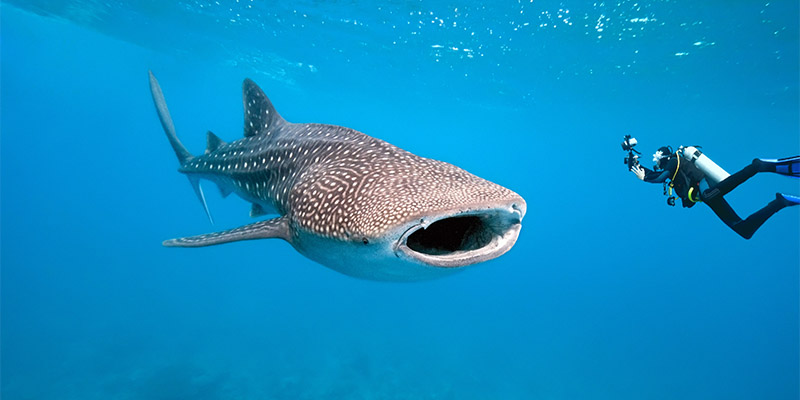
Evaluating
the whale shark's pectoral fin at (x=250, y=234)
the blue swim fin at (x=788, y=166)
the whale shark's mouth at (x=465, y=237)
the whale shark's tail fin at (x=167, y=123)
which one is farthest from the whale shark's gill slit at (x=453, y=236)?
the blue swim fin at (x=788, y=166)

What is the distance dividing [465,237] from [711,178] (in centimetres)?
627

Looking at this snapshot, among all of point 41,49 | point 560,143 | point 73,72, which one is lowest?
point 560,143

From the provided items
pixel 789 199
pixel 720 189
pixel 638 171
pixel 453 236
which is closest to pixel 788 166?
pixel 789 199

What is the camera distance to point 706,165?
22.2 feet

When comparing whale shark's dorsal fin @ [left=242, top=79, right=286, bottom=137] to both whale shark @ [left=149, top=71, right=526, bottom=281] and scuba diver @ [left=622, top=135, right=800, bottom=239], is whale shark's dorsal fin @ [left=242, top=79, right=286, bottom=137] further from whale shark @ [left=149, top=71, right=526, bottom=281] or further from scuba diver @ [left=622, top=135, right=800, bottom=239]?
scuba diver @ [left=622, top=135, right=800, bottom=239]

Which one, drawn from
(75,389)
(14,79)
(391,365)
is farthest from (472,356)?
(14,79)

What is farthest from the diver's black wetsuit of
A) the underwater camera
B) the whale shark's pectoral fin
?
the whale shark's pectoral fin

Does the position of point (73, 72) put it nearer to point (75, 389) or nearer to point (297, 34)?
point (297, 34)

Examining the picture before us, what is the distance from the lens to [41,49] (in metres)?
43.7

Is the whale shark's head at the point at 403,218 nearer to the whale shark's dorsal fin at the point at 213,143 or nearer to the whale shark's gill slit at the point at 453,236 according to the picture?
the whale shark's gill slit at the point at 453,236

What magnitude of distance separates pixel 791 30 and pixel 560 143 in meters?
46.3

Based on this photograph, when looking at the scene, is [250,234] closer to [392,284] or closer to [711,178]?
[711,178]

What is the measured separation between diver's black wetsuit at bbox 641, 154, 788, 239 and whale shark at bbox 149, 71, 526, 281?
5.81 m

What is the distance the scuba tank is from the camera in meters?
6.59
